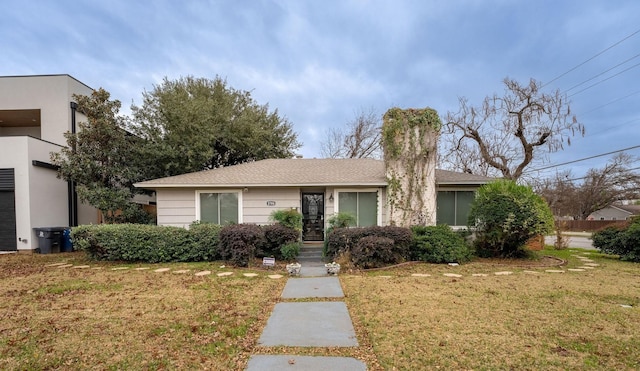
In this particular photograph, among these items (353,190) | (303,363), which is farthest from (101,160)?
(303,363)

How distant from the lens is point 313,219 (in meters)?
10.9

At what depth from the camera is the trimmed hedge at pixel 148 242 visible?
Result: 28.1 ft

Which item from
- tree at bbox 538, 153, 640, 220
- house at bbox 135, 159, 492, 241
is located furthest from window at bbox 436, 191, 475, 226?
tree at bbox 538, 153, 640, 220

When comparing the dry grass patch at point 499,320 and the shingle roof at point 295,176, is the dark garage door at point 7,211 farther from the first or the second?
the dry grass patch at point 499,320

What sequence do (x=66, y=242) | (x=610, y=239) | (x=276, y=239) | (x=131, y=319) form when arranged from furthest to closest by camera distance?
(x=66, y=242) → (x=610, y=239) → (x=276, y=239) → (x=131, y=319)

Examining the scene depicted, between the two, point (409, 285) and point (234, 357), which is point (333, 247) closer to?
point (409, 285)

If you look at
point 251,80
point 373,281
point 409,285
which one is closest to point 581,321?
point 409,285

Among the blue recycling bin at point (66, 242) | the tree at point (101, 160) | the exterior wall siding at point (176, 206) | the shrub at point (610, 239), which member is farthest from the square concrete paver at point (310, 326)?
the blue recycling bin at point (66, 242)

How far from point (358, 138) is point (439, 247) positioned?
1498 centimetres

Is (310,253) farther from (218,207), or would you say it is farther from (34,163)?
(34,163)

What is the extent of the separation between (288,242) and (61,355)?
562 centimetres

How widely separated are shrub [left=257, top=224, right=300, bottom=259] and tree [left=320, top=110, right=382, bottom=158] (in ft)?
45.7

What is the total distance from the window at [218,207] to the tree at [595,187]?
105 ft

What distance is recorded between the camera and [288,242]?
8.48m
